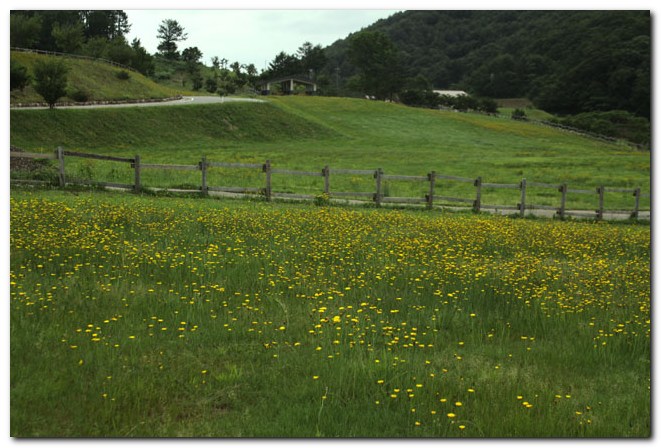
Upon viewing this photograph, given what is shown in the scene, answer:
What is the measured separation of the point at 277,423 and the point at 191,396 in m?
0.93

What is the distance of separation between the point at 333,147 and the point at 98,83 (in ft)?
83.4

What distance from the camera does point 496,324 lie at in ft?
23.6

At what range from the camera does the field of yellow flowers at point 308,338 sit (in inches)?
186

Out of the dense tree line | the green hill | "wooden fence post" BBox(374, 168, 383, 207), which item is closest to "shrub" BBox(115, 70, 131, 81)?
the dense tree line

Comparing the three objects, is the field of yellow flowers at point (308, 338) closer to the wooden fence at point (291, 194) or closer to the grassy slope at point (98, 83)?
the wooden fence at point (291, 194)

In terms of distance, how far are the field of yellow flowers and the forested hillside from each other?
13.7m

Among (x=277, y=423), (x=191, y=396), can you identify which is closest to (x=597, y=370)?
(x=277, y=423)

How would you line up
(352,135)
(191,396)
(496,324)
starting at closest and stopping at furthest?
(191,396) < (496,324) < (352,135)

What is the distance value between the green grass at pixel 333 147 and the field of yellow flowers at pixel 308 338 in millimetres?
14330

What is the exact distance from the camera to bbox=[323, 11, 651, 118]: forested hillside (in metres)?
29.1

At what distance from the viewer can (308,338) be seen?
6.34 metres

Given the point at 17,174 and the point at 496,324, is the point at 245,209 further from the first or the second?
the point at 496,324

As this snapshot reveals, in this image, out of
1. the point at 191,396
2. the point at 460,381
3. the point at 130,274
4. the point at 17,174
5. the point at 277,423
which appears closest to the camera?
the point at 277,423

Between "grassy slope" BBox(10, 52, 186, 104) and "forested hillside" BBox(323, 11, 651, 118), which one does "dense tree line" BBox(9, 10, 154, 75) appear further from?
"forested hillside" BBox(323, 11, 651, 118)
